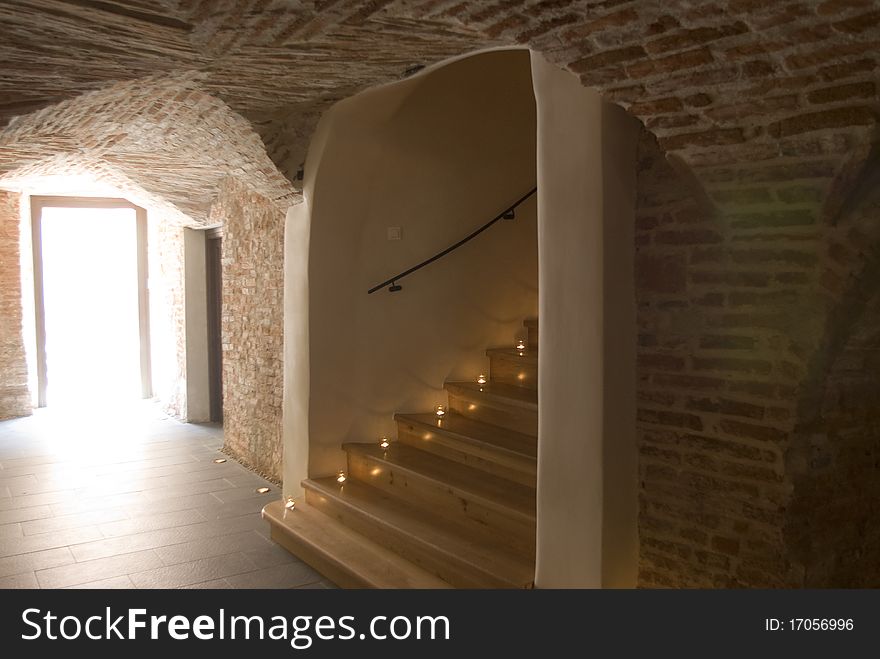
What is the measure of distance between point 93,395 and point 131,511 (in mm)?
5759

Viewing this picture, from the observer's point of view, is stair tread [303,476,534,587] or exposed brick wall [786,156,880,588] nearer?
exposed brick wall [786,156,880,588]

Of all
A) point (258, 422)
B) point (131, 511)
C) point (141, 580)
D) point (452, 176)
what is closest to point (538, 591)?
point (141, 580)

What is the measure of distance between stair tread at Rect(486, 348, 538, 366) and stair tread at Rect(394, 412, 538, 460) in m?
0.50

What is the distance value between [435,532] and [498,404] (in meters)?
1.05

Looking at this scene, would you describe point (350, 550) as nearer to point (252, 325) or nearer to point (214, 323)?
point (252, 325)

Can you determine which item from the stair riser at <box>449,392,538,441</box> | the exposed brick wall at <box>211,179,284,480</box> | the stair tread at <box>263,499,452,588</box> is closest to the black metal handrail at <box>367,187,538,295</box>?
the stair riser at <box>449,392,538,441</box>

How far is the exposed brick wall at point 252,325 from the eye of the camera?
19.9 feet

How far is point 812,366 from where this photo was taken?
247 cm

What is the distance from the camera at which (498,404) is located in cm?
460

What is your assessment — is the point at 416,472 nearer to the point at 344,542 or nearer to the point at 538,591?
the point at 344,542

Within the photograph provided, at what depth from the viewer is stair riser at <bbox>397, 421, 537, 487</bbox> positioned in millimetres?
3925

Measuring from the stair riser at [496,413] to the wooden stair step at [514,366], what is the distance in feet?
1.05

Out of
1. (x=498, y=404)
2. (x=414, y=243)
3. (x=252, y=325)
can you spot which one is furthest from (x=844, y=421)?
(x=252, y=325)

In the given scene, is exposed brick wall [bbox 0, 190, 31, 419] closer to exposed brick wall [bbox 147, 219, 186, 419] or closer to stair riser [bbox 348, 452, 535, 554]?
exposed brick wall [bbox 147, 219, 186, 419]
